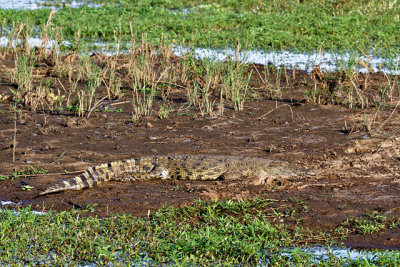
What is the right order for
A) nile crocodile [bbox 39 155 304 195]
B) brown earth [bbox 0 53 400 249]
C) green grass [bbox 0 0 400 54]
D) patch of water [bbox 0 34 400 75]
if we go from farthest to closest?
green grass [bbox 0 0 400 54] → patch of water [bbox 0 34 400 75] → nile crocodile [bbox 39 155 304 195] → brown earth [bbox 0 53 400 249]

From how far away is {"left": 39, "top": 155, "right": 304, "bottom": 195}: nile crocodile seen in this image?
6.94 m

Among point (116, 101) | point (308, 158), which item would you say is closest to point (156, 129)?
point (116, 101)

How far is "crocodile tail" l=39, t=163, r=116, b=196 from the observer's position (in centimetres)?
638

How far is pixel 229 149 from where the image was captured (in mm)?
7930

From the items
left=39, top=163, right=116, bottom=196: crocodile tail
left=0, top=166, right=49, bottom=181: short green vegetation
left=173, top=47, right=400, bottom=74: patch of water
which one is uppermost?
left=173, top=47, right=400, bottom=74: patch of water

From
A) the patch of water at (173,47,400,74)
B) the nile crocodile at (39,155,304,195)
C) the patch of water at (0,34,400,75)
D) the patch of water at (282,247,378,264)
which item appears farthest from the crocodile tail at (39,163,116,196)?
the patch of water at (173,47,400,74)

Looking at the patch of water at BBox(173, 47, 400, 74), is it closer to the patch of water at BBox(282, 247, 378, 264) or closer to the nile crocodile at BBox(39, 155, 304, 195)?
the nile crocodile at BBox(39, 155, 304, 195)

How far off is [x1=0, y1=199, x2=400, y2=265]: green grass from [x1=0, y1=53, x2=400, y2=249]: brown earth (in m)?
0.29

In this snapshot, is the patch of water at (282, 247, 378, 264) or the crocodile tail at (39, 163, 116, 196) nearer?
the patch of water at (282, 247, 378, 264)

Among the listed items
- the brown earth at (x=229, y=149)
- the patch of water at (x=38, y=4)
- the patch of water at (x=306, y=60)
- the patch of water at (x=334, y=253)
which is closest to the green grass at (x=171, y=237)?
the patch of water at (x=334, y=253)

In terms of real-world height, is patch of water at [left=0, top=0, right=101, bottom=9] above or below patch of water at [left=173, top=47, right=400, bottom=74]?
above

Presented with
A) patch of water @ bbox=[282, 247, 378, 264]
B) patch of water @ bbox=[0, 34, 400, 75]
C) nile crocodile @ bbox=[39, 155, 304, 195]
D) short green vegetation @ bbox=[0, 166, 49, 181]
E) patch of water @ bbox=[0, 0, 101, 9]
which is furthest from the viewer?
patch of water @ bbox=[0, 0, 101, 9]

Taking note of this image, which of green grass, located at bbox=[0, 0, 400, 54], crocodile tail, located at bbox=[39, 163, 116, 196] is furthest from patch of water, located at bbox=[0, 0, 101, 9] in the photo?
crocodile tail, located at bbox=[39, 163, 116, 196]

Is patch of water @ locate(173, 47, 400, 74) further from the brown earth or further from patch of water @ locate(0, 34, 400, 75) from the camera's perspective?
the brown earth
